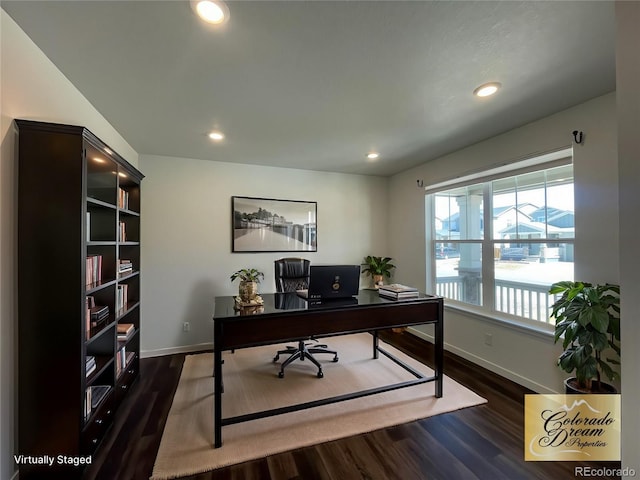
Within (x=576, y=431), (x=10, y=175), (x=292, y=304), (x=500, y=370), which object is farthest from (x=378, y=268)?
(x=10, y=175)

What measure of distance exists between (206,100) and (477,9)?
5.84 ft

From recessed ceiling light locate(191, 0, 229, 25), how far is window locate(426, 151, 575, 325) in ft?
9.14

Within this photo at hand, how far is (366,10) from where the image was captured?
1.26 metres

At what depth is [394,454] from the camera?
1.73 metres

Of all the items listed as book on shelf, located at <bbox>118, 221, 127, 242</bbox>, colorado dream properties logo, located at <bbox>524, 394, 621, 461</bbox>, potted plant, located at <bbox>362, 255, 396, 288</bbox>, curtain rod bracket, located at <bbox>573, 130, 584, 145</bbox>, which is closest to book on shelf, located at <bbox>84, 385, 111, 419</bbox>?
book on shelf, located at <bbox>118, 221, 127, 242</bbox>

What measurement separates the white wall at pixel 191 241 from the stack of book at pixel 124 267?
2.75 feet

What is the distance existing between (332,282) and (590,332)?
1775mm

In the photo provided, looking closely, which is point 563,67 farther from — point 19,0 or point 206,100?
point 19,0

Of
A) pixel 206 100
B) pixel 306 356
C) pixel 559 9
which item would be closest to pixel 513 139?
pixel 559 9

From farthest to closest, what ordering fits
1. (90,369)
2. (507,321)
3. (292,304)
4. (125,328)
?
(507,321) < (125,328) < (292,304) < (90,369)

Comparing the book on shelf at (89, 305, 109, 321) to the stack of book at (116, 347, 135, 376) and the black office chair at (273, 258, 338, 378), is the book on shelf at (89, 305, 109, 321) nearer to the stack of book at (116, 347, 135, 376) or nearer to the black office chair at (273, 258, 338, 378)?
the stack of book at (116, 347, 135, 376)

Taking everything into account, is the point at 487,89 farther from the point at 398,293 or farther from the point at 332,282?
the point at 332,282

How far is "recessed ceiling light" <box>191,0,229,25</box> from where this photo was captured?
1.22m

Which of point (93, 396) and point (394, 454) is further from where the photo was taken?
point (93, 396)
